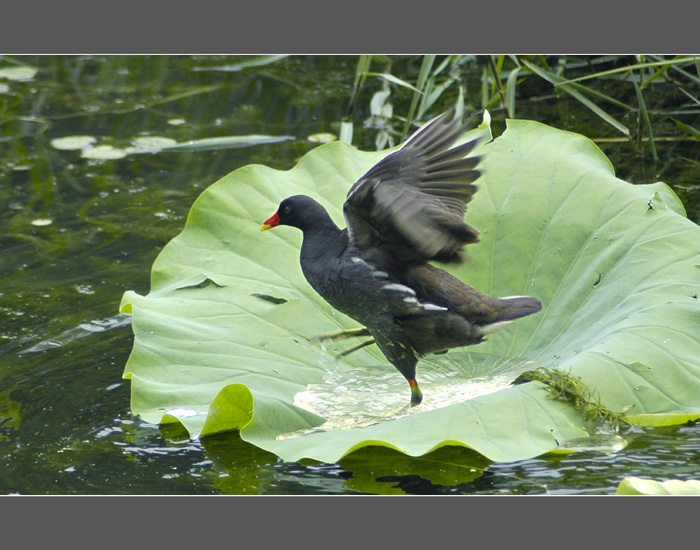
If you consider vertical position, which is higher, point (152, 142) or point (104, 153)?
point (152, 142)

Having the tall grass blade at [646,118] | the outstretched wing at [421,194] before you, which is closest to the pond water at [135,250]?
the tall grass blade at [646,118]

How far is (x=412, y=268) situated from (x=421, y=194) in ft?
1.36

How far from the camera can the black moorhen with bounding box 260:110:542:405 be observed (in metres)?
3.14

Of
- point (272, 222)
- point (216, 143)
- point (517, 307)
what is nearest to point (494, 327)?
point (517, 307)

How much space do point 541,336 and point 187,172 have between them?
10.8 ft

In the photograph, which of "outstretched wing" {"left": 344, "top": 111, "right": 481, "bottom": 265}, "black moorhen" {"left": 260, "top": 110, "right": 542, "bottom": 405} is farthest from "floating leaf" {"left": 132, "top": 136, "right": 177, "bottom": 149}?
"outstretched wing" {"left": 344, "top": 111, "right": 481, "bottom": 265}

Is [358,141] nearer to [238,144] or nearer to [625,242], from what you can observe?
[238,144]

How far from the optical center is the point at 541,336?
3.67 m

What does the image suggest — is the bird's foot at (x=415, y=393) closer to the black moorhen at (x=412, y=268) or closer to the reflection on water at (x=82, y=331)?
the black moorhen at (x=412, y=268)

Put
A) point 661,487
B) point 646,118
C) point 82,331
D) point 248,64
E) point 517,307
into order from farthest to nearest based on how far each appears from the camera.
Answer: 1. point 248,64
2. point 646,118
3. point 82,331
4. point 517,307
5. point 661,487

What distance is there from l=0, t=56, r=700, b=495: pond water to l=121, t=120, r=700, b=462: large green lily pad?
0.16 m

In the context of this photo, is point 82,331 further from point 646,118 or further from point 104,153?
point 646,118

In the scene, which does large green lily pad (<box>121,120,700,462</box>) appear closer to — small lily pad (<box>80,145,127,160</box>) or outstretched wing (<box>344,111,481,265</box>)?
outstretched wing (<box>344,111,481,265</box>)

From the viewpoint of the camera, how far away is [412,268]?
3.44 metres
